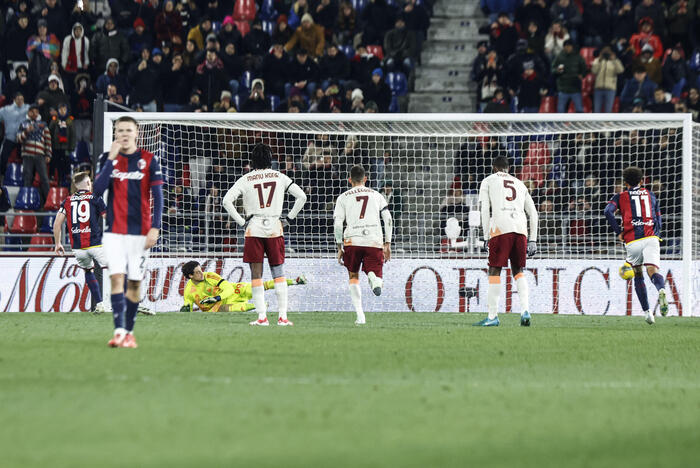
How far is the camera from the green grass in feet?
14.2

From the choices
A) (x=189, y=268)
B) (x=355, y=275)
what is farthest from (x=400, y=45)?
(x=355, y=275)

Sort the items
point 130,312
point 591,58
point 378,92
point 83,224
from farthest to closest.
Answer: point 591,58
point 378,92
point 83,224
point 130,312

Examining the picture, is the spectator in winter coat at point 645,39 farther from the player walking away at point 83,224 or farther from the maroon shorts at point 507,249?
the player walking away at point 83,224

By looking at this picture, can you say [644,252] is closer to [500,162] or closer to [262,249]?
[500,162]

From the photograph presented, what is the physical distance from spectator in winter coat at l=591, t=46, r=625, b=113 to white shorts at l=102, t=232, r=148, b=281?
1378 centimetres

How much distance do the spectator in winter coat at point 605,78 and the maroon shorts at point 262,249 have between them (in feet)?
34.9

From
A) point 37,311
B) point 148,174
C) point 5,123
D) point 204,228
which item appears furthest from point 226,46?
point 148,174

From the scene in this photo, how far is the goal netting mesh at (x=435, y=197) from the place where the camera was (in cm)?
1686

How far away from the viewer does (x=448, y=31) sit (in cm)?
2405

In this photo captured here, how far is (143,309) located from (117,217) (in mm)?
6433

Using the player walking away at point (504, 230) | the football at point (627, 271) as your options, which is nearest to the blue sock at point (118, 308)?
the player walking away at point (504, 230)

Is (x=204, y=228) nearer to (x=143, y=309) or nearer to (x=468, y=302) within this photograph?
(x=143, y=309)

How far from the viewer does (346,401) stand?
5.79 m

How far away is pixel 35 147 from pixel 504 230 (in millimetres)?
11069
